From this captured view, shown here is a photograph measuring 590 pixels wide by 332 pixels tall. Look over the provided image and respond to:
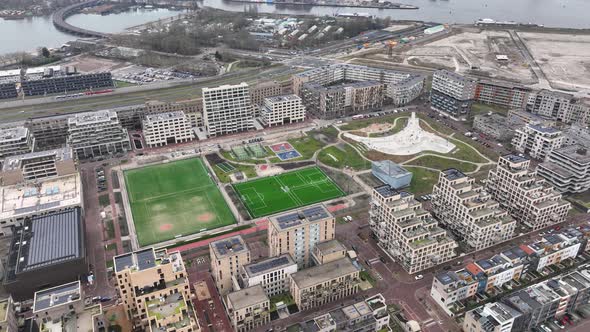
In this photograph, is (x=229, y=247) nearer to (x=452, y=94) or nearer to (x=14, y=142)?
(x=14, y=142)

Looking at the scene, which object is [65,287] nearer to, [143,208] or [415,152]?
[143,208]

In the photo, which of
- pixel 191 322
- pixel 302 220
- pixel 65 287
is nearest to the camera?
pixel 191 322

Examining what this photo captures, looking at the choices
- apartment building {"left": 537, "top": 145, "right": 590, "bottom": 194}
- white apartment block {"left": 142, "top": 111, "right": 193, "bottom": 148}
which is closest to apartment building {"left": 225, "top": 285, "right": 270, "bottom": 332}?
white apartment block {"left": 142, "top": 111, "right": 193, "bottom": 148}

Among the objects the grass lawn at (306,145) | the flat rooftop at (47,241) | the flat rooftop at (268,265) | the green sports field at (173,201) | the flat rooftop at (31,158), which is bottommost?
the green sports field at (173,201)

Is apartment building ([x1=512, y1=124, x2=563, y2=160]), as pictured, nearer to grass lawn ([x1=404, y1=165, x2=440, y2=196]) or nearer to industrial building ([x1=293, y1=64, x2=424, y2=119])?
grass lawn ([x1=404, y1=165, x2=440, y2=196])

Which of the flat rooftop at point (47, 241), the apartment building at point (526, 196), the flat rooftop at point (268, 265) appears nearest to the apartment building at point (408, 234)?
the flat rooftop at point (268, 265)

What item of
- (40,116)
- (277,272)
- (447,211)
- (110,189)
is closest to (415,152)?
(447,211)

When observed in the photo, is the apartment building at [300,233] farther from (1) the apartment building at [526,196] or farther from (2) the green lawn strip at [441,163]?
(2) the green lawn strip at [441,163]
